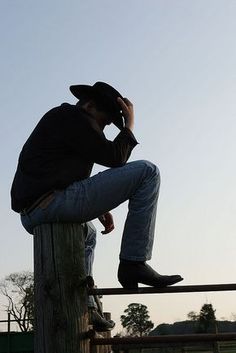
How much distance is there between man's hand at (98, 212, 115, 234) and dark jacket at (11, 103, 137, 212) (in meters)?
0.59

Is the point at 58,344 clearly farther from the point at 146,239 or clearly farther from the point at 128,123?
the point at 128,123

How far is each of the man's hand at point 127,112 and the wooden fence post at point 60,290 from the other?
2.39ft

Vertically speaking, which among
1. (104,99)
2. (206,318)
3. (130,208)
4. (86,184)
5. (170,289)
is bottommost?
(170,289)

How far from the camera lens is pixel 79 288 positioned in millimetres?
2932

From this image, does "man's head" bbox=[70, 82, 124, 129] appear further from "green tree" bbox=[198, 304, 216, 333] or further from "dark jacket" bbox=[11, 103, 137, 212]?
"green tree" bbox=[198, 304, 216, 333]

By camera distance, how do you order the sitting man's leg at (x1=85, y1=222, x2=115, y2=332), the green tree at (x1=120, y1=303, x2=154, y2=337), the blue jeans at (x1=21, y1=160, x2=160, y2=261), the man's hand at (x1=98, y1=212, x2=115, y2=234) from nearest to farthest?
1. the blue jeans at (x1=21, y1=160, x2=160, y2=261)
2. the sitting man's leg at (x1=85, y1=222, x2=115, y2=332)
3. the man's hand at (x1=98, y1=212, x2=115, y2=234)
4. the green tree at (x1=120, y1=303, x2=154, y2=337)

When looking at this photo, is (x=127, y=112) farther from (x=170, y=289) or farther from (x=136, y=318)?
(x=136, y=318)

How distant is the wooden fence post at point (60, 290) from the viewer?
284 cm

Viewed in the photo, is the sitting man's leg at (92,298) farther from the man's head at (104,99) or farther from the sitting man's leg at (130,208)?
the man's head at (104,99)

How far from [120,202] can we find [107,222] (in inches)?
24.9

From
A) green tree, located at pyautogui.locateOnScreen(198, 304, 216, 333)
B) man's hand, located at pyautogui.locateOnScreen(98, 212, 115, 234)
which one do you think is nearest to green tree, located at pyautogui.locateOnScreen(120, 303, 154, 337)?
green tree, located at pyautogui.locateOnScreen(198, 304, 216, 333)

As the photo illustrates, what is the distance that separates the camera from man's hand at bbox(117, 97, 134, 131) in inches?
130

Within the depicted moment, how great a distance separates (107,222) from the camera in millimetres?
3725

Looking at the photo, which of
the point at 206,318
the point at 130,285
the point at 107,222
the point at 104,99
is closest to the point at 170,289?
the point at 130,285
